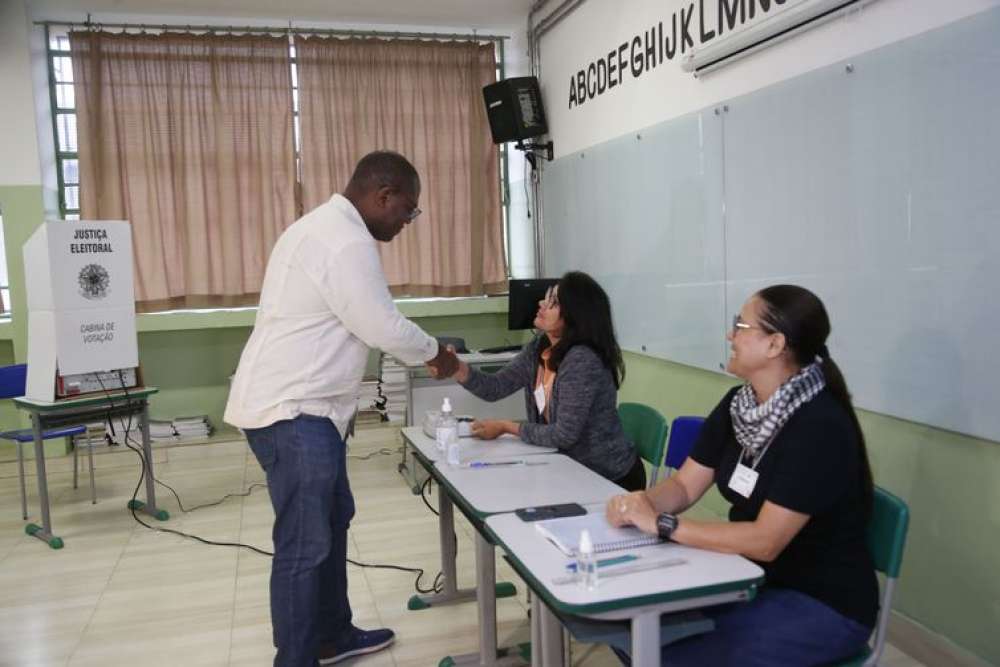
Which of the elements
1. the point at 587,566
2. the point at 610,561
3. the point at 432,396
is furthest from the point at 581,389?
the point at 432,396

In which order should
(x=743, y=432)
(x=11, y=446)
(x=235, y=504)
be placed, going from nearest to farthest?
1. (x=743, y=432)
2. (x=235, y=504)
3. (x=11, y=446)

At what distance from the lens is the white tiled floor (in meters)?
2.69

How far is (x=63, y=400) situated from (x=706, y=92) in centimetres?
340

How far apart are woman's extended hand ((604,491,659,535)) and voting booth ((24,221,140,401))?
3.10m

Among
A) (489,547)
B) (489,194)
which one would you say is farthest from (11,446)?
(489,547)

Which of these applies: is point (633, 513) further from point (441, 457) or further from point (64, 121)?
point (64, 121)

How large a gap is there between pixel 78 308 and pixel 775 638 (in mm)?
3517

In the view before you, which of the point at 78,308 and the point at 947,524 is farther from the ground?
the point at 78,308

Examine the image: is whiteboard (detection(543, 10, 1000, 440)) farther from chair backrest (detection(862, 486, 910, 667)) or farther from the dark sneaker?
the dark sneaker

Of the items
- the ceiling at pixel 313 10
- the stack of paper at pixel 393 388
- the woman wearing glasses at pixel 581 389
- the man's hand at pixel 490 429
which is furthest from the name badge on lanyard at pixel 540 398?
the ceiling at pixel 313 10

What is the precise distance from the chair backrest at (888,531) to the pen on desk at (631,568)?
475 millimetres

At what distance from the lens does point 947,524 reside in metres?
2.31

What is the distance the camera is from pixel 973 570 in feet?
7.34

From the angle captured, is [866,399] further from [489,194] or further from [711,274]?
[489,194]
